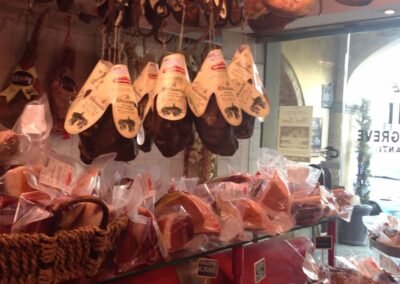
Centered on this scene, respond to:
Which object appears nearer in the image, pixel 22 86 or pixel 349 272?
pixel 349 272

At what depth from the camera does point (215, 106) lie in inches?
38.3

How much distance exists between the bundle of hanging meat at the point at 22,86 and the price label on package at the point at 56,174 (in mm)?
896

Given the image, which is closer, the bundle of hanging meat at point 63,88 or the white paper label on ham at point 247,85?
the white paper label on ham at point 247,85

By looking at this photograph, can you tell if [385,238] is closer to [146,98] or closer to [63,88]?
[146,98]

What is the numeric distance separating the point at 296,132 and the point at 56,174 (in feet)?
7.91

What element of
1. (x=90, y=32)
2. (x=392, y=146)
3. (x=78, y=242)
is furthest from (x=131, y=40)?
(x=392, y=146)

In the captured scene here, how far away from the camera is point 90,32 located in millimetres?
2059

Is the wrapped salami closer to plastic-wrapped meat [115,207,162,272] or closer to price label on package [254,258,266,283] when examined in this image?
plastic-wrapped meat [115,207,162,272]

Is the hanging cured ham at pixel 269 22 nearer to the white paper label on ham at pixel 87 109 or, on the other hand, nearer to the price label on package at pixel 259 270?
the white paper label on ham at pixel 87 109

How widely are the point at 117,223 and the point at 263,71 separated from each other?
241cm

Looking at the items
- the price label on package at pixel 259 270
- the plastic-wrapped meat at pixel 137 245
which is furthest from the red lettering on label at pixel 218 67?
the price label on package at pixel 259 270

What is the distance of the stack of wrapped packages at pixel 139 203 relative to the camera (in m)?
0.78

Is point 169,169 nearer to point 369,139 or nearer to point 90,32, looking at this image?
point 90,32

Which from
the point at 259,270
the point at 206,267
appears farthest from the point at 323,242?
the point at 206,267
